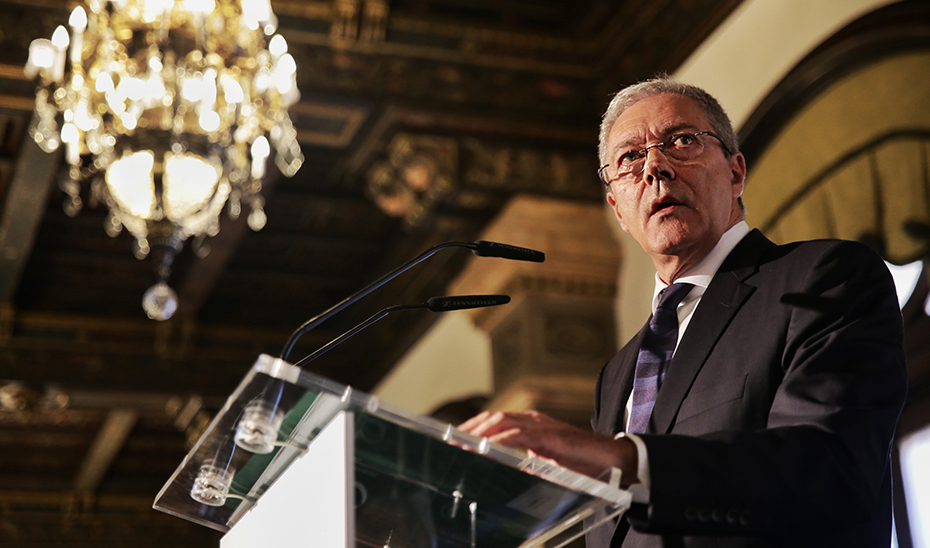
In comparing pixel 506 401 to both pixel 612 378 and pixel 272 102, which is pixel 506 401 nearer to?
pixel 272 102

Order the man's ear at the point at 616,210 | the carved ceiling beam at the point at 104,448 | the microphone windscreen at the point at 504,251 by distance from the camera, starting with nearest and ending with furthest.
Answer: the microphone windscreen at the point at 504,251 → the man's ear at the point at 616,210 → the carved ceiling beam at the point at 104,448

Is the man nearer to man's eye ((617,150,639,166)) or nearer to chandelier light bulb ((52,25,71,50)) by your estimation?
man's eye ((617,150,639,166))

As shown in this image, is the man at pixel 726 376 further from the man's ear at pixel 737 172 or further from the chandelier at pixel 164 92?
the chandelier at pixel 164 92

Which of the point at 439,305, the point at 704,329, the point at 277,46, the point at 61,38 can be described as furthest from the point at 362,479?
the point at 61,38

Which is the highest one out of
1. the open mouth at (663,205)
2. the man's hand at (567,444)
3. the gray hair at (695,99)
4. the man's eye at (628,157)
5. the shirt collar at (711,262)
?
the gray hair at (695,99)

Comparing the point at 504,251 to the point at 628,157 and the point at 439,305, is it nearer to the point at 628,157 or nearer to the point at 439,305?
the point at 439,305

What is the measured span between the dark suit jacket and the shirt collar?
0.06 meters

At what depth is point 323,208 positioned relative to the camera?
25.3 ft

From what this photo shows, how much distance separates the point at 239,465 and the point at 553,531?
475 mm

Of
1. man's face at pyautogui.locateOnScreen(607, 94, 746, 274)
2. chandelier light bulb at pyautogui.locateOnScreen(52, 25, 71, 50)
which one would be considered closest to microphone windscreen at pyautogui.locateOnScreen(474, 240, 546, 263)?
man's face at pyautogui.locateOnScreen(607, 94, 746, 274)

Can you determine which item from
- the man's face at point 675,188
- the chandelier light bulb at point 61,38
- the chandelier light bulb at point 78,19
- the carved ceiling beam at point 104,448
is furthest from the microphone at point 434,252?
the carved ceiling beam at point 104,448

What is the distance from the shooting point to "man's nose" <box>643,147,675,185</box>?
2.02m

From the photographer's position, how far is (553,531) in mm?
1530

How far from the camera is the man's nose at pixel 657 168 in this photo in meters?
2.02
